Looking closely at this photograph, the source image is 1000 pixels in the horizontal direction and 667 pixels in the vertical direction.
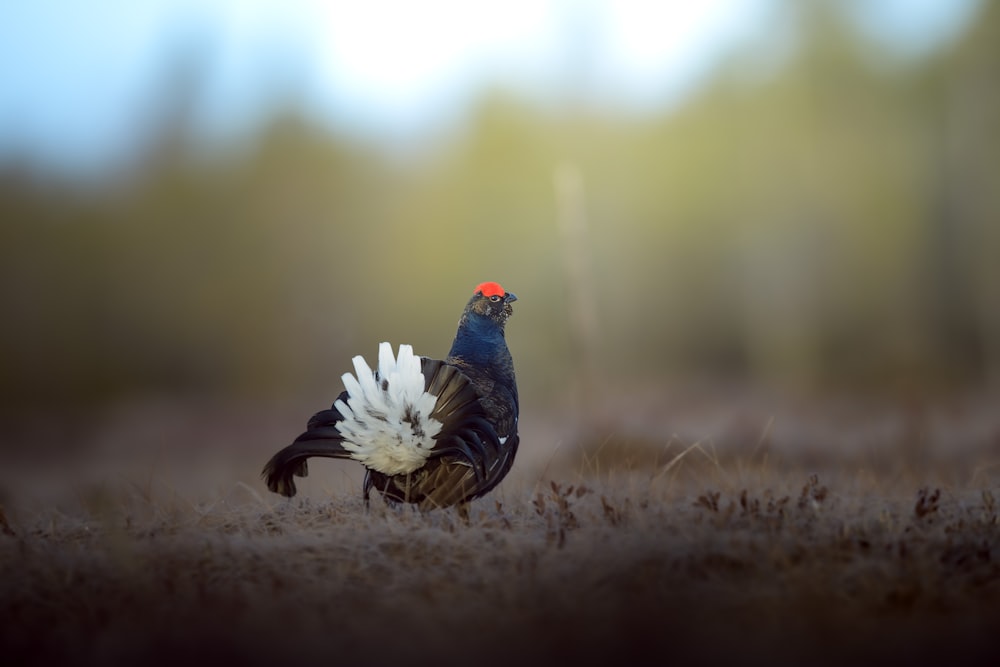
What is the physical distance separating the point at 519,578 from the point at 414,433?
43.3 inches

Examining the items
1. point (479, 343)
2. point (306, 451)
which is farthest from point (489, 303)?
point (306, 451)

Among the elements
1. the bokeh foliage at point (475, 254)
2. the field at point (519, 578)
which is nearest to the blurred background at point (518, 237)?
the bokeh foliage at point (475, 254)

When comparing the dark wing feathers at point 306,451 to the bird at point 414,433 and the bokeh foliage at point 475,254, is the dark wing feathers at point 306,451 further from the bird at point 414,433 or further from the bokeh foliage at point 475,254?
the bokeh foliage at point 475,254

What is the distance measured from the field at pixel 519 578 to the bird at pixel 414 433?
7.4 inches

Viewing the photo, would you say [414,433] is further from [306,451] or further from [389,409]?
[306,451]

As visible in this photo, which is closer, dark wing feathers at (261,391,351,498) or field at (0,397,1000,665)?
field at (0,397,1000,665)

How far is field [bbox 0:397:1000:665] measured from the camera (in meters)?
2.75

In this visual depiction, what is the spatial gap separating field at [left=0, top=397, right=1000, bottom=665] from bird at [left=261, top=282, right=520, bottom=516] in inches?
7.4

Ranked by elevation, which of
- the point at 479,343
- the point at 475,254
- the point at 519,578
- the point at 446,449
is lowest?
the point at 519,578

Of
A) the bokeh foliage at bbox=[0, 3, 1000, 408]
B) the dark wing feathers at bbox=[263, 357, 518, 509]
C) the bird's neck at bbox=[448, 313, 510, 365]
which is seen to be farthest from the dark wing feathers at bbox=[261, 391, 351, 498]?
the bokeh foliage at bbox=[0, 3, 1000, 408]

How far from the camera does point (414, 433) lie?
415cm

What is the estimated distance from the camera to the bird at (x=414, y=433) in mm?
4102

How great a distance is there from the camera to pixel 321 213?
983 inches

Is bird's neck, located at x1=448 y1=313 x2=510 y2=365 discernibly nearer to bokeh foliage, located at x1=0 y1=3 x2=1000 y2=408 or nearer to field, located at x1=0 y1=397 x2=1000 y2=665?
field, located at x1=0 y1=397 x2=1000 y2=665
